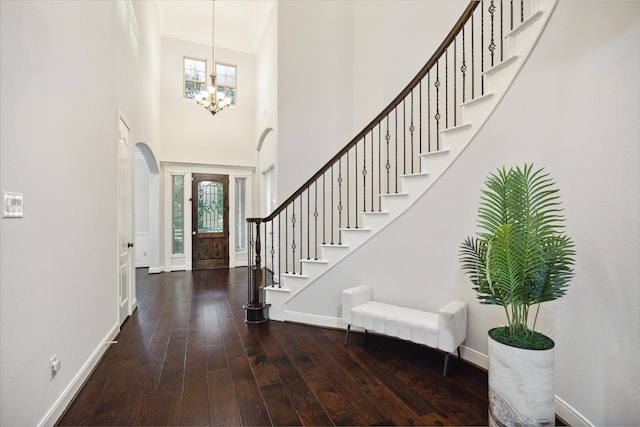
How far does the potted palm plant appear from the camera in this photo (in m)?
1.59

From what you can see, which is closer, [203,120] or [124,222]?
[124,222]

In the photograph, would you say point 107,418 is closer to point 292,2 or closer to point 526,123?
point 526,123

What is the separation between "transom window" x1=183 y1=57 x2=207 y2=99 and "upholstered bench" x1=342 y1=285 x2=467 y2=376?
649 centimetres

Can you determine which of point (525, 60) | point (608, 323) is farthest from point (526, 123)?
point (608, 323)

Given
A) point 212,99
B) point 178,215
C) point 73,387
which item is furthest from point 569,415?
point 178,215

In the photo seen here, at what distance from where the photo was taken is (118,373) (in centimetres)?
252

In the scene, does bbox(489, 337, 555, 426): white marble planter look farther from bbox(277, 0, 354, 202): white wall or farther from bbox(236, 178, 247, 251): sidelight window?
bbox(236, 178, 247, 251): sidelight window

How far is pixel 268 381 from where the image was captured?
2385mm

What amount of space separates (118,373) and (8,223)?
1.64 metres

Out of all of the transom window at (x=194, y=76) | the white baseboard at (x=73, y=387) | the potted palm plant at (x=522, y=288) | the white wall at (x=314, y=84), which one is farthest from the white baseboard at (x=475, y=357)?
the transom window at (x=194, y=76)

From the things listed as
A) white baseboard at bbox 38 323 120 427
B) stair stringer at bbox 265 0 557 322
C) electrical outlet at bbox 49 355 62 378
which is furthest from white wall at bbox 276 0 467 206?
electrical outlet at bbox 49 355 62 378

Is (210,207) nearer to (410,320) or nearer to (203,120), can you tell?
(203,120)

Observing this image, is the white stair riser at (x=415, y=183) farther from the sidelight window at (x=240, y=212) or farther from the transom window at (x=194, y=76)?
the transom window at (x=194, y=76)

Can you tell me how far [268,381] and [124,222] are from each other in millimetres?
2674
